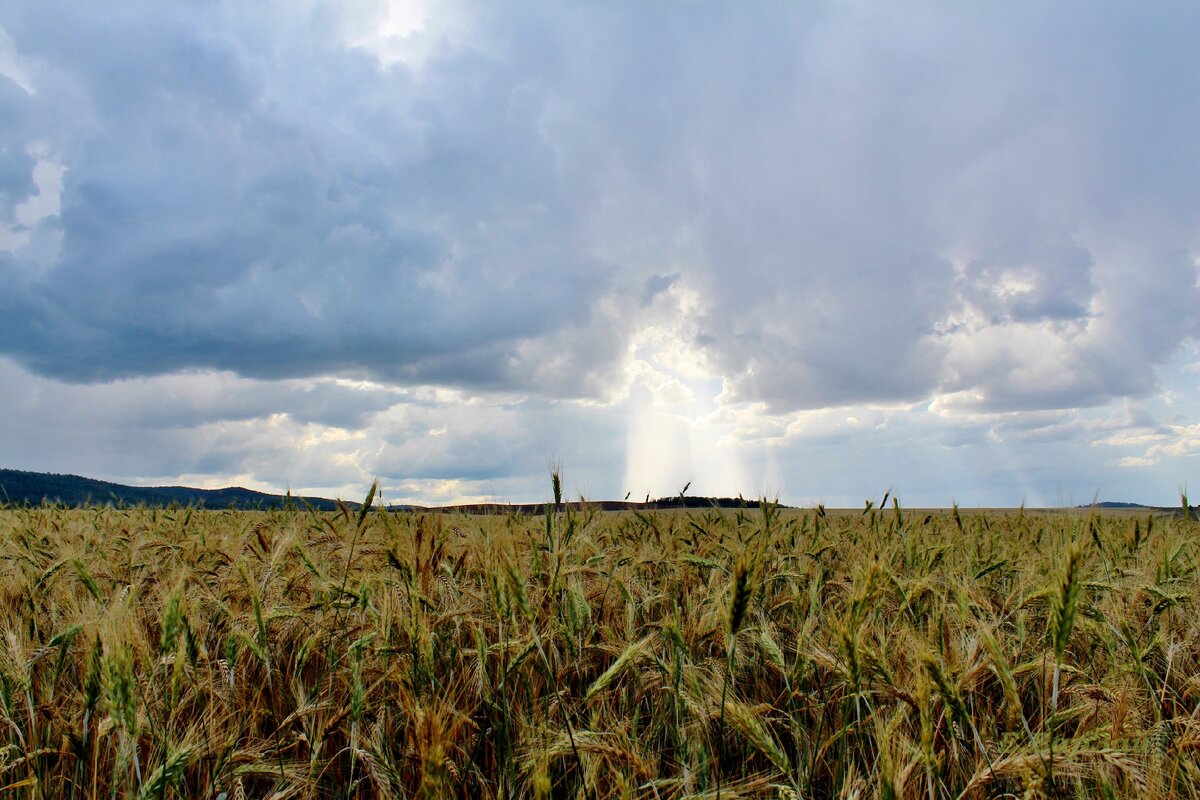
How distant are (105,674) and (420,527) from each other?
2550 mm

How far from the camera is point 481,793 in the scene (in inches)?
101

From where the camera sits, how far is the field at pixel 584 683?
7.06ft

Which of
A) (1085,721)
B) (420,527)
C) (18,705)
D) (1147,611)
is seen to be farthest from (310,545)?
(1147,611)

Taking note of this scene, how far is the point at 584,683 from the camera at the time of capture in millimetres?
3105

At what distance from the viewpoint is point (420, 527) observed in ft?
14.8

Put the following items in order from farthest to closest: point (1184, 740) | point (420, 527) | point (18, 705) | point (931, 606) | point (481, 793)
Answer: point (420, 527)
point (931, 606)
point (18, 705)
point (481, 793)
point (1184, 740)

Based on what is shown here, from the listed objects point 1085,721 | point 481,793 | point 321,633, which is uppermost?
point 321,633

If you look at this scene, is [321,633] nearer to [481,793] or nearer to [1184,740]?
[481,793]

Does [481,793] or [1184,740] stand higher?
[1184,740]

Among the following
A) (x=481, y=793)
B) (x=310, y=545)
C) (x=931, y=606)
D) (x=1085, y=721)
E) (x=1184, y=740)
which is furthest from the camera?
(x=310, y=545)

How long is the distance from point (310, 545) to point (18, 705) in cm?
217

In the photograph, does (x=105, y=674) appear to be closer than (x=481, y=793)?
Yes

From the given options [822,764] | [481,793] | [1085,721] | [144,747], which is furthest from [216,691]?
[1085,721]

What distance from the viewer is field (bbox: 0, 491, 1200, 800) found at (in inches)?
84.7
